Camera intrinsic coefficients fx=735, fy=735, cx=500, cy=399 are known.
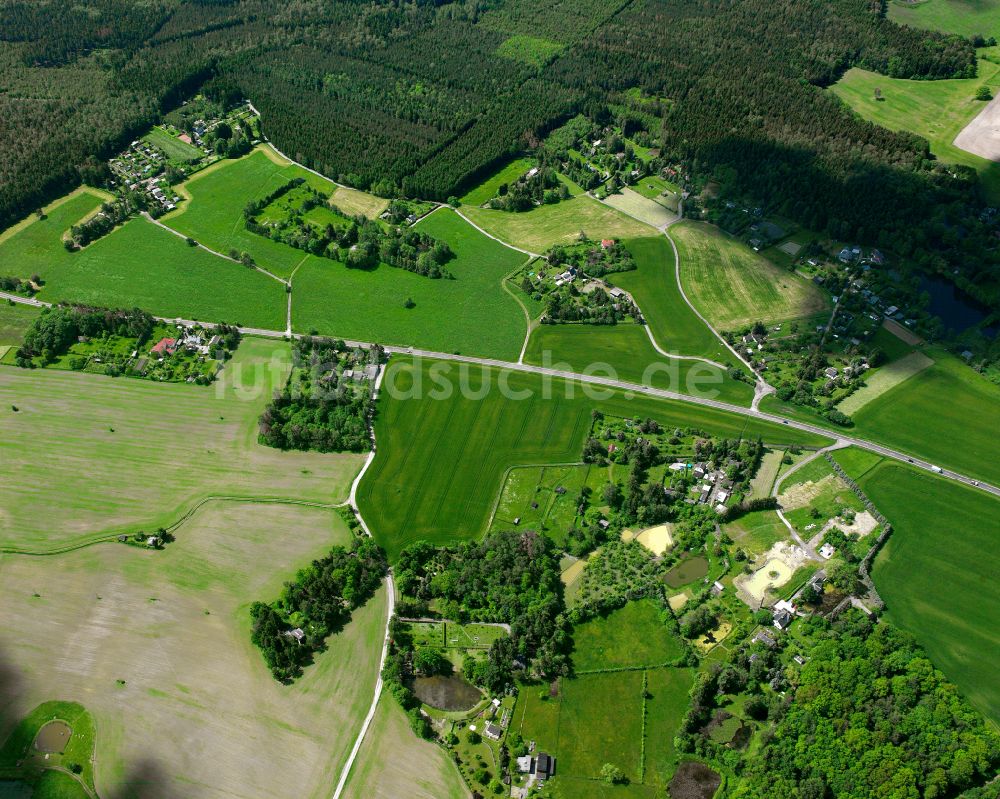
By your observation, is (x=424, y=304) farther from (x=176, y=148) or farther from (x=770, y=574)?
(x=176, y=148)

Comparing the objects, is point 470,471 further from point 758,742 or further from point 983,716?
point 983,716

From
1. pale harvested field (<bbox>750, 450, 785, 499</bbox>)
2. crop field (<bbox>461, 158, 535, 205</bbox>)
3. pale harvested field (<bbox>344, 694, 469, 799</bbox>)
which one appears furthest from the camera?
crop field (<bbox>461, 158, 535, 205</bbox>)

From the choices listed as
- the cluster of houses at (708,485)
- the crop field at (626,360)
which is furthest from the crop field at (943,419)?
the cluster of houses at (708,485)

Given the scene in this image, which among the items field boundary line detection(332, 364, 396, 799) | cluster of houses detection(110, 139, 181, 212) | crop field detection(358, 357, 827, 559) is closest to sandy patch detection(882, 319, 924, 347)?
crop field detection(358, 357, 827, 559)

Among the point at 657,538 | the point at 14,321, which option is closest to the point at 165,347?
the point at 14,321

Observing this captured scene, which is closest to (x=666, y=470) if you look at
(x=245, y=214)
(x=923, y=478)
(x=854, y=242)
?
(x=923, y=478)

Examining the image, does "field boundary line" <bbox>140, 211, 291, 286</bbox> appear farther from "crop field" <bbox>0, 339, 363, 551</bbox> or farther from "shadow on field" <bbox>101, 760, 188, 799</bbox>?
"shadow on field" <bbox>101, 760, 188, 799</bbox>
